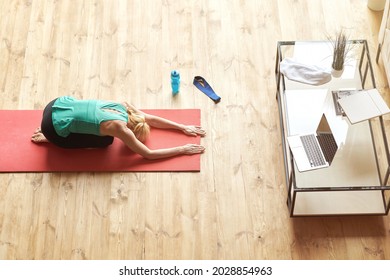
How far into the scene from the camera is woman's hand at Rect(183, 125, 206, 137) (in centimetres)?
371

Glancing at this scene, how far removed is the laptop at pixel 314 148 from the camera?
323 centimetres

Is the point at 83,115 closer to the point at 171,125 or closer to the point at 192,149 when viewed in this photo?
the point at 171,125

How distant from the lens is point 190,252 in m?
3.30

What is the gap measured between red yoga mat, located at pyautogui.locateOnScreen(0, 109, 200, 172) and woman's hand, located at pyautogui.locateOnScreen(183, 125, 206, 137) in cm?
3

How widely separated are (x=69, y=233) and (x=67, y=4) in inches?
72.9

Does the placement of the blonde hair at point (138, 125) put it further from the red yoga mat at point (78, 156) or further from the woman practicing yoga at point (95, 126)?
the red yoga mat at point (78, 156)

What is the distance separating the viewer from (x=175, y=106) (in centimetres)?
387

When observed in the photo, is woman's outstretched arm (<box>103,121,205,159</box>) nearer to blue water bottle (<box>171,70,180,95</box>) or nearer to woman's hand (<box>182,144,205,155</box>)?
woman's hand (<box>182,144,205,155</box>)

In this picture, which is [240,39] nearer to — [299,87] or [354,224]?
[299,87]

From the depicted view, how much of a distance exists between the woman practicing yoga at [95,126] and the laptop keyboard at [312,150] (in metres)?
0.67

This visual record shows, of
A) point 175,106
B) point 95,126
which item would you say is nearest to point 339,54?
point 175,106

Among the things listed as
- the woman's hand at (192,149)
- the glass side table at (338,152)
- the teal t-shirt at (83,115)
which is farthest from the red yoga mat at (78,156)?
the glass side table at (338,152)

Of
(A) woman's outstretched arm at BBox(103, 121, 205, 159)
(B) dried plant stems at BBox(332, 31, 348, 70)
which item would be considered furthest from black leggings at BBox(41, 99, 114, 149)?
(B) dried plant stems at BBox(332, 31, 348, 70)

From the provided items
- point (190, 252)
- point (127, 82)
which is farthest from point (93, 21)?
point (190, 252)
